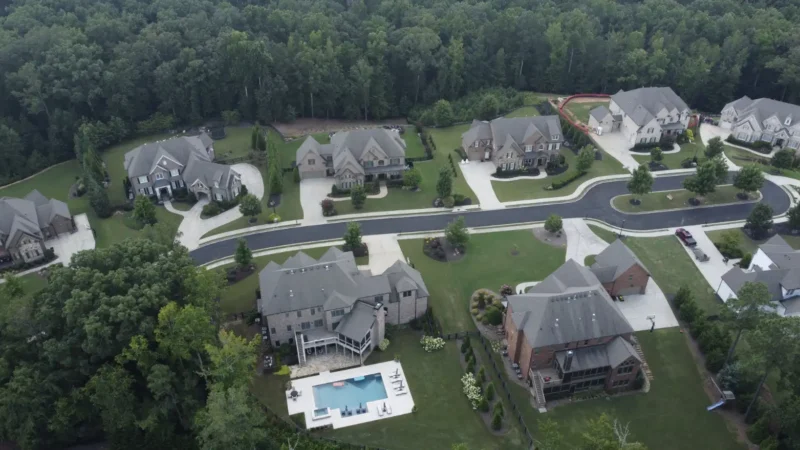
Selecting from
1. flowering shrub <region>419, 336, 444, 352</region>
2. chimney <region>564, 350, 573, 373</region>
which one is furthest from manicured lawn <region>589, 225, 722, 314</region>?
flowering shrub <region>419, 336, 444, 352</region>

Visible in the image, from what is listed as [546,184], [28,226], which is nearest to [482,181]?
[546,184]

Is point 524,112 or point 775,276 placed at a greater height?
point 775,276

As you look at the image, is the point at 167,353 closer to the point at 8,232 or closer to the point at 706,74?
the point at 8,232

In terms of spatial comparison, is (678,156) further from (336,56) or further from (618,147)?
(336,56)

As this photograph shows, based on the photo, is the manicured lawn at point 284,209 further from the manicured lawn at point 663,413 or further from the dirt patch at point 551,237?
the manicured lawn at point 663,413

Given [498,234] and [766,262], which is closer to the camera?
[766,262]

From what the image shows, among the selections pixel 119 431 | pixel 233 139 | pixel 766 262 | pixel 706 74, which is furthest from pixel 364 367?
pixel 706 74

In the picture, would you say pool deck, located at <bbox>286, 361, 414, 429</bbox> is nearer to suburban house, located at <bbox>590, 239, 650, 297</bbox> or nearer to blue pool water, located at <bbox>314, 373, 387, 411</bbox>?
blue pool water, located at <bbox>314, 373, 387, 411</bbox>
